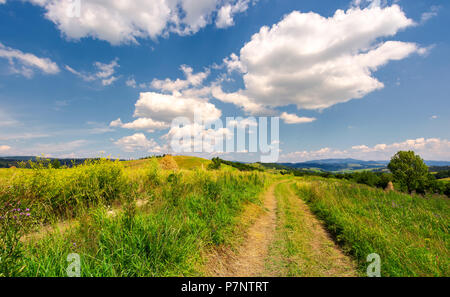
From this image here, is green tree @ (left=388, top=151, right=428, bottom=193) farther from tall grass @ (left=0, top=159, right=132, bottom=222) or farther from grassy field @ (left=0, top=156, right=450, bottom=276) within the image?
tall grass @ (left=0, top=159, right=132, bottom=222)

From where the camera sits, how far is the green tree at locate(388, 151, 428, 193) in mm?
45375

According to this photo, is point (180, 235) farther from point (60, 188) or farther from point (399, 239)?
point (60, 188)

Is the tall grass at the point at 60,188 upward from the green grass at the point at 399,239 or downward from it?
upward

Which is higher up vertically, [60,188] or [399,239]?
[60,188]

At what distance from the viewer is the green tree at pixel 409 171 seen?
4538cm

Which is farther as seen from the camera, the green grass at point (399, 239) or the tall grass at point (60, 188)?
the tall grass at point (60, 188)

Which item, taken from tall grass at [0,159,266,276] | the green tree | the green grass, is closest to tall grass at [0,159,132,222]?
tall grass at [0,159,266,276]

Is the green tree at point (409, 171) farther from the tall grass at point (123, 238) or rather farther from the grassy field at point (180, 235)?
the tall grass at point (123, 238)

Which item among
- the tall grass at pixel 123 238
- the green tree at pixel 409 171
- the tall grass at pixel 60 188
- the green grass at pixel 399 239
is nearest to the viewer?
the tall grass at pixel 123 238

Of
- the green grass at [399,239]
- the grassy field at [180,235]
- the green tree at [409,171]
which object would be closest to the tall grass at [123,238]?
the grassy field at [180,235]

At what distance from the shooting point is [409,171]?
47781mm

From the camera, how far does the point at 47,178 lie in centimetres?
694

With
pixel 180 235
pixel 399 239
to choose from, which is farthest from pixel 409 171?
pixel 180 235
